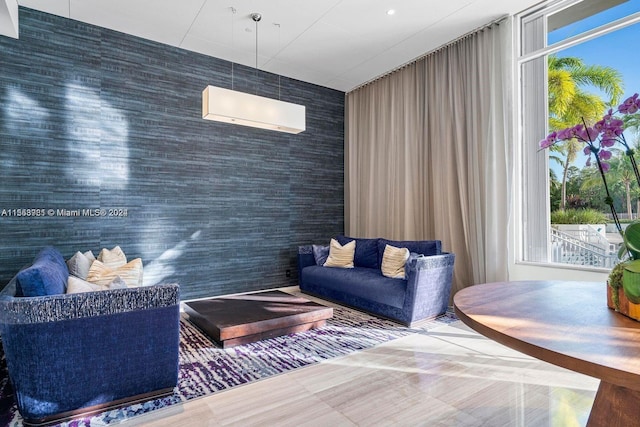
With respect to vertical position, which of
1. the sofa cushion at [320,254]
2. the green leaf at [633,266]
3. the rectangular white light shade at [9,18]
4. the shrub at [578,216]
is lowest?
the sofa cushion at [320,254]

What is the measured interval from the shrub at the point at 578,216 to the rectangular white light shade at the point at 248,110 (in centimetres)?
286

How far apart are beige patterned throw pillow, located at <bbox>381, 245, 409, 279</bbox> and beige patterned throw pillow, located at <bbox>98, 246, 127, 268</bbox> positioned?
2.91 m

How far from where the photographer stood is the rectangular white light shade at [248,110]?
3199 mm

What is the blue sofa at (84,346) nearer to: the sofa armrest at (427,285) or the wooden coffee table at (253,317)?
the wooden coffee table at (253,317)

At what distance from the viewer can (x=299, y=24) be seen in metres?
4.02

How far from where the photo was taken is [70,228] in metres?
3.92

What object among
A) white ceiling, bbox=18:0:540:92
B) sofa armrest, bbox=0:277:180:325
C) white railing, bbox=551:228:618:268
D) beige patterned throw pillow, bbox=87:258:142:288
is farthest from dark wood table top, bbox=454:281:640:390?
white ceiling, bbox=18:0:540:92

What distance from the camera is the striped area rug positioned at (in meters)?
2.12

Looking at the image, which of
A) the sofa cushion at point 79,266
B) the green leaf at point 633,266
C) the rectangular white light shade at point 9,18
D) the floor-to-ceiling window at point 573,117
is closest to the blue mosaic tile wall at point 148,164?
the rectangular white light shade at point 9,18

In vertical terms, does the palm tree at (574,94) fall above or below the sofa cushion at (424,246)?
above

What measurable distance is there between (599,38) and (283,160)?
3.93m

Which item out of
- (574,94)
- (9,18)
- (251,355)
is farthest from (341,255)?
(9,18)

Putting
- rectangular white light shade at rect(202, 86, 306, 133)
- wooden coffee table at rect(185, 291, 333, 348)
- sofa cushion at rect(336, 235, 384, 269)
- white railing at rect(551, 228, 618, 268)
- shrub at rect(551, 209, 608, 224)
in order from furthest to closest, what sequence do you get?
sofa cushion at rect(336, 235, 384, 269) < shrub at rect(551, 209, 608, 224) < white railing at rect(551, 228, 618, 268) < rectangular white light shade at rect(202, 86, 306, 133) < wooden coffee table at rect(185, 291, 333, 348)

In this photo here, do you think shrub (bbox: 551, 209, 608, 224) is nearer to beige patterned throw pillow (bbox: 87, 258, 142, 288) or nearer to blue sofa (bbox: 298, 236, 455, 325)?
blue sofa (bbox: 298, 236, 455, 325)
